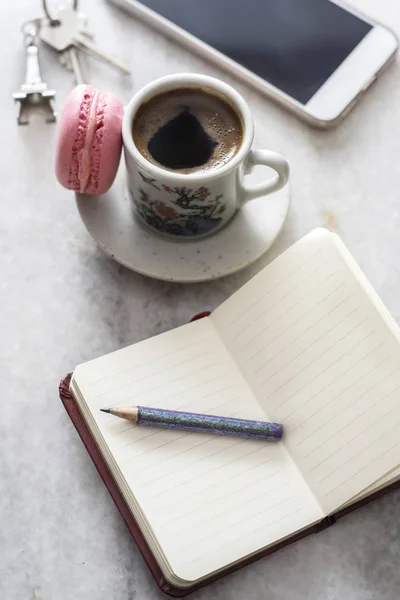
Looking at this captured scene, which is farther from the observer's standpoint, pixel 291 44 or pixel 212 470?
pixel 291 44

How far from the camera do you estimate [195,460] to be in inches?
24.3

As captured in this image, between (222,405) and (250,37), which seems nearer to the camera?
(222,405)

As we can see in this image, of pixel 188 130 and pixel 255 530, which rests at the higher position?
pixel 188 130

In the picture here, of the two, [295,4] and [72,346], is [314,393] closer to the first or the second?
[72,346]

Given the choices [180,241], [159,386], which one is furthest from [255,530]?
[180,241]

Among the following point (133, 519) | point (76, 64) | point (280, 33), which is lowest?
point (133, 519)

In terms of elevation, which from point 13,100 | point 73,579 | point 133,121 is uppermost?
point 133,121

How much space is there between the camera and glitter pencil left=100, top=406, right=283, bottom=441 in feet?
2.03

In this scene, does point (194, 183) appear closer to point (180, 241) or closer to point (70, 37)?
point (180, 241)

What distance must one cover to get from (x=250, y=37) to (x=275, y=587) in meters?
0.50

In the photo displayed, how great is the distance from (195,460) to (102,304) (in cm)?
16

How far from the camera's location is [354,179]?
0.74 meters

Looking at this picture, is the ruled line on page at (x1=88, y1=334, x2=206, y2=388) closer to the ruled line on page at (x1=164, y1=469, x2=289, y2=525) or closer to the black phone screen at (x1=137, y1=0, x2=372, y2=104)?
the ruled line on page at (x1=164, y1=469, x2=289, y2=525)

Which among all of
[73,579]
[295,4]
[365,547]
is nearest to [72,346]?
[73,579]
